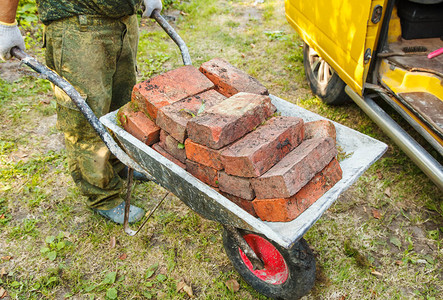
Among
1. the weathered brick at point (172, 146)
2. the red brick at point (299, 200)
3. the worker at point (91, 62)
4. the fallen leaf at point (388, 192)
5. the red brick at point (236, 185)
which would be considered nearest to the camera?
the red brick at point (299, 200)

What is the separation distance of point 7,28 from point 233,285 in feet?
7.54

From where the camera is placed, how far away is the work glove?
2.26m

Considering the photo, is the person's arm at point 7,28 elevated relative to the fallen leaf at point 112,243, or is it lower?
elevated

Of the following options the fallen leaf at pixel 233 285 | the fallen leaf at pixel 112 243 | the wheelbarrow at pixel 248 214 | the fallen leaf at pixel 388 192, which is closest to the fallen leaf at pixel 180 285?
the fallen leaf at pixel 233 285

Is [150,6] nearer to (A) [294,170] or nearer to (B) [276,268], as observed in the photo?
(A) [294,170]

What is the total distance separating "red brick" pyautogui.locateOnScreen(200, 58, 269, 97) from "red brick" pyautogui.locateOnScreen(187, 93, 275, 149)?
0.23 m

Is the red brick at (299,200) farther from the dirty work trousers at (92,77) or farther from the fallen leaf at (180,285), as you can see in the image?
the dirty work trousers at (92,77)

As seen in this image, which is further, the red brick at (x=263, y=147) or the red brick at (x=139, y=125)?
the red brick at (x=139, y=125)

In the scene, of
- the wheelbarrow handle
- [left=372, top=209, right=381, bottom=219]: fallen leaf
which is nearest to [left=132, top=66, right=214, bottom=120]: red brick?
the wheelbarrow handle

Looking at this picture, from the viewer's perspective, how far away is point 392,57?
3.21 metres

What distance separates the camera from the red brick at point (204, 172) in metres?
2.08

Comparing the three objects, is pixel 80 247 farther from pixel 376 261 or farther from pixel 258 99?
pixel 376 261

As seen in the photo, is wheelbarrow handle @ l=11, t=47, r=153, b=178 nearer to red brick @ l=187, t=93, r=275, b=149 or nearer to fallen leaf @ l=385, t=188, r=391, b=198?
red brick @ l=187, t=93, r=275, b=149

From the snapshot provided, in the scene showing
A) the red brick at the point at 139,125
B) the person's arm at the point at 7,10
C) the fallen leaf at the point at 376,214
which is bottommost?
the fallen leaf at the point at 376,214
